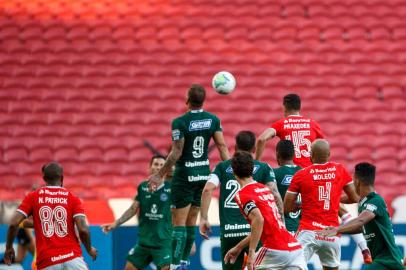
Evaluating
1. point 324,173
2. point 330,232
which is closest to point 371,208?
point 330,232

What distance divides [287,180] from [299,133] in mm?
829

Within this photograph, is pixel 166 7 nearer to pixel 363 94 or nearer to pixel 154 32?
pixel 154 32

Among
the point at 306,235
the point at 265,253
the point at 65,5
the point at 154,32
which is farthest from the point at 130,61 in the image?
the point at 265,253

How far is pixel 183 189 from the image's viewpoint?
1238 cm

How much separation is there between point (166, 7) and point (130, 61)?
204 centimetres

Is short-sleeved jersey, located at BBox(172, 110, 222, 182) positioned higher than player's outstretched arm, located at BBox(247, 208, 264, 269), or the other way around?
short-sleeved jersey, located at BBox(172, 110, 222, 182)

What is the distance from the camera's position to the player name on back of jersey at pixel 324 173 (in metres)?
11.4

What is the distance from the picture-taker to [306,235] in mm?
11578

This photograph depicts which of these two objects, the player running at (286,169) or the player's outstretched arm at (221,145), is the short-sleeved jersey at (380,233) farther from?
the player's outstretched arm at (221,145)

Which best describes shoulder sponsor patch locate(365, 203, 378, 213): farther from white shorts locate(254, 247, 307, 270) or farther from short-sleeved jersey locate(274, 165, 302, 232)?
short-sleeved jersey locate(274, 165, 302, 232)

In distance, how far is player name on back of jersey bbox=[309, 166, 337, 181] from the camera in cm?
1135

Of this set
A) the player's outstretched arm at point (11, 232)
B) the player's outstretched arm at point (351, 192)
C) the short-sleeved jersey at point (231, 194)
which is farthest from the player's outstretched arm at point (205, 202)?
the player's outstretched arm at point (11, 232)

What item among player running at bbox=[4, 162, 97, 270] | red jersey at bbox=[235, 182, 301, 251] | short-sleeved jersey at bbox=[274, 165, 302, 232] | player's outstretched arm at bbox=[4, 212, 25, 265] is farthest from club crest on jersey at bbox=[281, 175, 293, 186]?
player's outstretched arm at bbox=[4, 212, 25, 265]

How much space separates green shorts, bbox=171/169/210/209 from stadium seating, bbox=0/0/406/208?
640 cm
